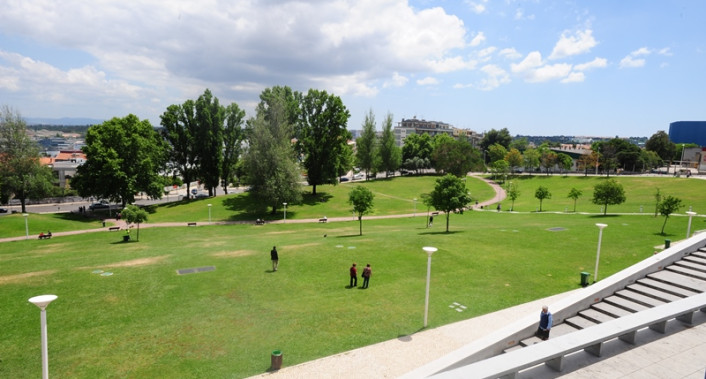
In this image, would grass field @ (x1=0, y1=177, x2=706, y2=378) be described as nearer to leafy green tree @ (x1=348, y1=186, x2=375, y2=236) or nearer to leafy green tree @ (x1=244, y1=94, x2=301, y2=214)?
leafy green tree @ (x1=348, y1=186, x2=375, y2=236)

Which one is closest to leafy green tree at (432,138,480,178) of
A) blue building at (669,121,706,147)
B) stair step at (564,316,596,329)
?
stair step at (564,316,596,329)

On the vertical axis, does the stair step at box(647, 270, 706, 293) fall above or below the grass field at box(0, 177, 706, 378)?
above

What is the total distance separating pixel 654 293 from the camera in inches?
591

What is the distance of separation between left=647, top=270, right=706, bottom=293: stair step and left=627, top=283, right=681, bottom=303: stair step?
836 mm

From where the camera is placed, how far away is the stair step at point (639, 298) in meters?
14.4

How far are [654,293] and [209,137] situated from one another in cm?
6065

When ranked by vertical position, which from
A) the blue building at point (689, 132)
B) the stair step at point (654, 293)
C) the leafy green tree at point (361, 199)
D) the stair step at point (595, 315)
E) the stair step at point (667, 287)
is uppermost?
the blue building at point (689, 132)

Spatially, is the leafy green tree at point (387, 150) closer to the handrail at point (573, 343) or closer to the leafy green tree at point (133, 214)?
the leafy green tree at point (133, 214)

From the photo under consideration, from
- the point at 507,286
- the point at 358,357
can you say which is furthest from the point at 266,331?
the point at 507,286

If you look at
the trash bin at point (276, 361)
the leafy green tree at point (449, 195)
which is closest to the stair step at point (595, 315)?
the trash bin at point (276, 361)

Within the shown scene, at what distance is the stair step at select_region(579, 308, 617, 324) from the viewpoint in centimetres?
1377

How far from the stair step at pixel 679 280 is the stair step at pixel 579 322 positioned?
15.9ft

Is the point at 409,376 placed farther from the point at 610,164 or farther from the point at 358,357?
the point at 610,164

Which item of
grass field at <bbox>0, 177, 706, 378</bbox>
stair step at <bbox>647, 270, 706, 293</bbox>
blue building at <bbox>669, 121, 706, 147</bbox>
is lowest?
grass field at <bbox>0, 177, 706, 378</bbox>
